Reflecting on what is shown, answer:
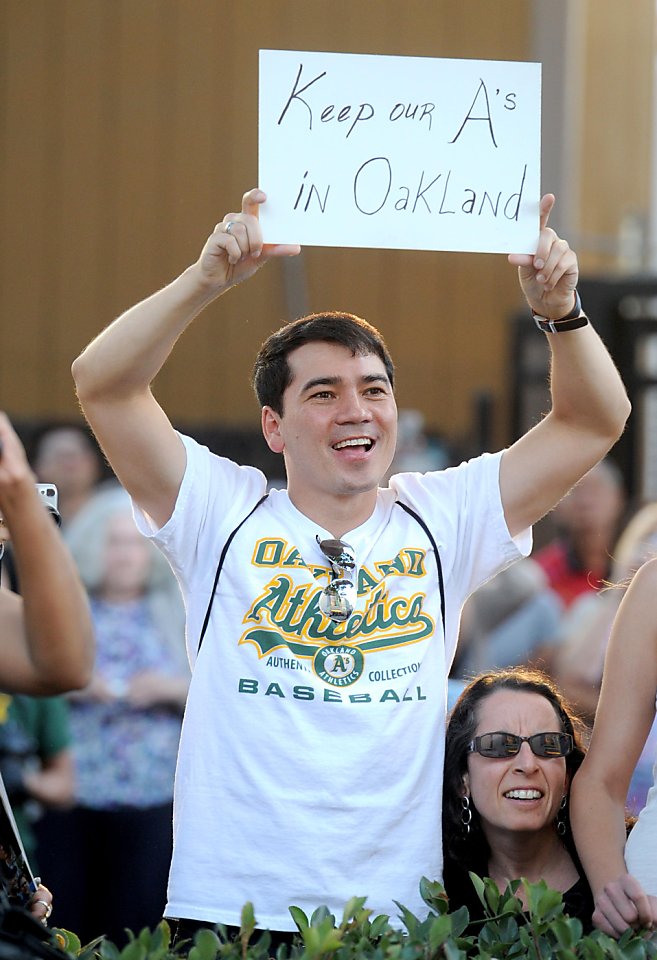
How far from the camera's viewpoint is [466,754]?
2.71 metres

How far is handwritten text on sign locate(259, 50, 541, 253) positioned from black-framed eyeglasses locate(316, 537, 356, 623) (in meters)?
0.56

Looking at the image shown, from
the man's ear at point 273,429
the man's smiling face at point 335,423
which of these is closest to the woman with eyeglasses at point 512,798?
the man's smiling face at point 335,423

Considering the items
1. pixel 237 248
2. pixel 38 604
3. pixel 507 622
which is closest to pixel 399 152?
pixel 237 248

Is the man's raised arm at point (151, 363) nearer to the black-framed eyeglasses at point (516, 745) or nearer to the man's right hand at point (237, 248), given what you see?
the man's right hand at point (237, 248)

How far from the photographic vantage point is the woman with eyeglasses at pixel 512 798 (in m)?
2.65

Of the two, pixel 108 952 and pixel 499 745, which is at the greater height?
pixel 499 745

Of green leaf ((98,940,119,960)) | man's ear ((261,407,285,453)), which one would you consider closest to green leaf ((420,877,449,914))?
green leaf ((98,940,119,960))

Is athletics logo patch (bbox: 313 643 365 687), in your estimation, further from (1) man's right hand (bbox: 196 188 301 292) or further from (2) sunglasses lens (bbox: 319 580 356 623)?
(1) man's right hand (bbox: 196 188 301 292)

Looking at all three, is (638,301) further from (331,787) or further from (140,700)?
(331,787)

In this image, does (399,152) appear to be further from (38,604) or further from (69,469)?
(69,469)

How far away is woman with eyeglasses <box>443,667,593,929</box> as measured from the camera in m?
2.65

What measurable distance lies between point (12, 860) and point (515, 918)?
0.79 metres

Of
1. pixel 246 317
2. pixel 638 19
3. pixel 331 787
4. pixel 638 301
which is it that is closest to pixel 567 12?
pixel 638 19

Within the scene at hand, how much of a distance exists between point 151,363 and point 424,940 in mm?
1138
